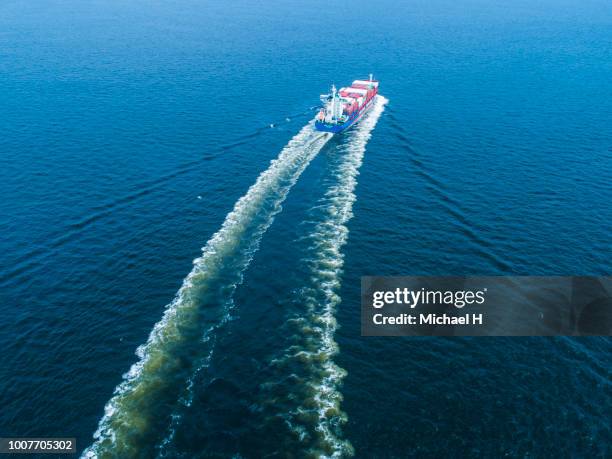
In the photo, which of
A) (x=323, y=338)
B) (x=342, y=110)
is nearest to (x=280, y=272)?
(x=323, y=338)

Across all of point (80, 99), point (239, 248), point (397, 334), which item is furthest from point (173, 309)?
point (80, 99)

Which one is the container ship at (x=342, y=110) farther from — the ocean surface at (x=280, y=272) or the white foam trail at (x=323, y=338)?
the white foam trail at (x=323, y=338)

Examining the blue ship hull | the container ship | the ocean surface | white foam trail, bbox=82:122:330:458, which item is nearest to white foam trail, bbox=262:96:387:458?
the ocean surface

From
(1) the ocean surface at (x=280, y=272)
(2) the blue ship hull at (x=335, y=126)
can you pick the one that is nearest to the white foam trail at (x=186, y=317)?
(1) the ocean surface at (x=280, y=272)

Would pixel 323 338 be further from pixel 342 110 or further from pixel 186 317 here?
pixel 342 110

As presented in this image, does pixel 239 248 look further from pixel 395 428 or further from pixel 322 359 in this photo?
pixel 395 428
